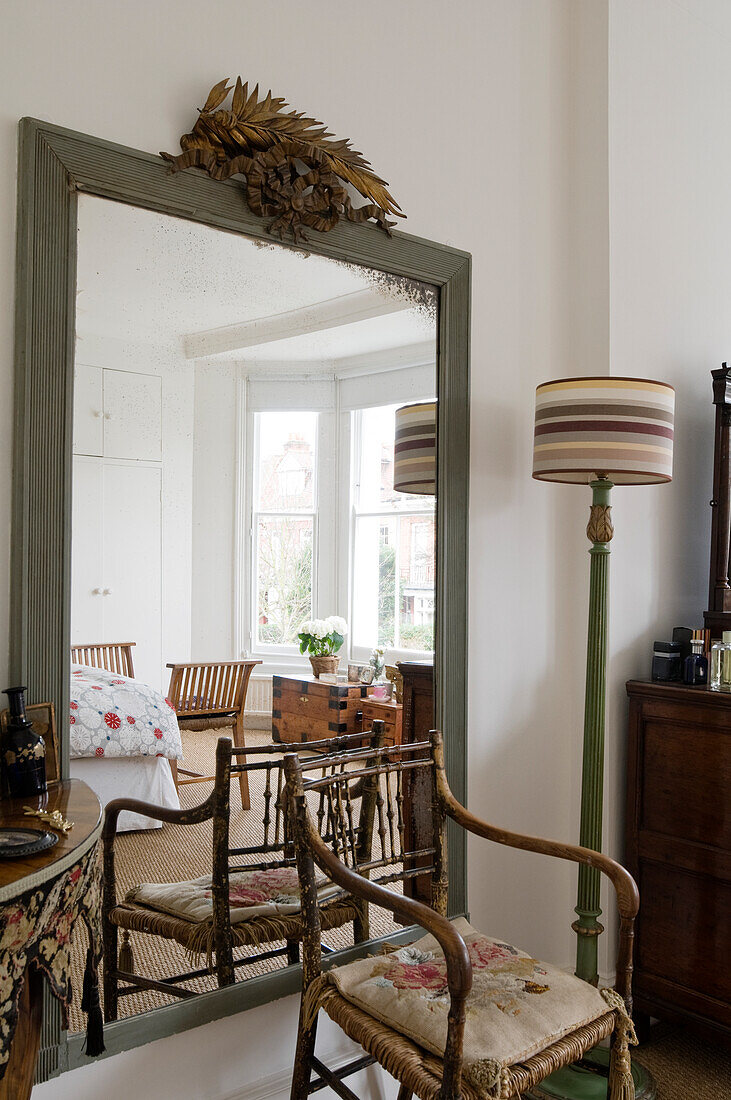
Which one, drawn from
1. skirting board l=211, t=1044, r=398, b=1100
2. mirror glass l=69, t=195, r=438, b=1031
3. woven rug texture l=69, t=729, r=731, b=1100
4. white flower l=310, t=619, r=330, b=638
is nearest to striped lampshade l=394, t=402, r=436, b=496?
mirror glass l=69, t=195, r=438, b=1031

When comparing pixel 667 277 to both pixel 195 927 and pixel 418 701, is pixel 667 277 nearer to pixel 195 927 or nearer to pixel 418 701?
pixel 418 701

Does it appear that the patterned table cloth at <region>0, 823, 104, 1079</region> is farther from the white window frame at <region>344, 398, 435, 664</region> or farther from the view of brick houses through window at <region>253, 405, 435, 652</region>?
the white window frame at <region>344, 398, 435, 664</region>

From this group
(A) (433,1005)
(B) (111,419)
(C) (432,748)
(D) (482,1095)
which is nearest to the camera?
(D) (482,1095)

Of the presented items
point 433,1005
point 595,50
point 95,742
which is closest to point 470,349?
point 595,50

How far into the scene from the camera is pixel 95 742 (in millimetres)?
1834

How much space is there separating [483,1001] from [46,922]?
89cm

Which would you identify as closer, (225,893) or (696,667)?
(225,893)

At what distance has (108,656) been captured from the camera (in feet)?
6.01

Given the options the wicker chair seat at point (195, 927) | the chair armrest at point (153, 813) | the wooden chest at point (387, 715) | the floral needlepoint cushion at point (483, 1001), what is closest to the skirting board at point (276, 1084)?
the wicker chair seat at point (195, 927)

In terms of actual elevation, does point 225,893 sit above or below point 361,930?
above

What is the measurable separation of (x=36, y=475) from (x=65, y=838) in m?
0.72

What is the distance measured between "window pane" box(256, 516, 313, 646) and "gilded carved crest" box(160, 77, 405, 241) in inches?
26.9

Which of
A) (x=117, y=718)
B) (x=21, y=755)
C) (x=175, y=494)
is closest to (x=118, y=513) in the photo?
(x=175, y=494)

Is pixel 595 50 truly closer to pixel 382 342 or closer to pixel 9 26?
pixel 382 342
